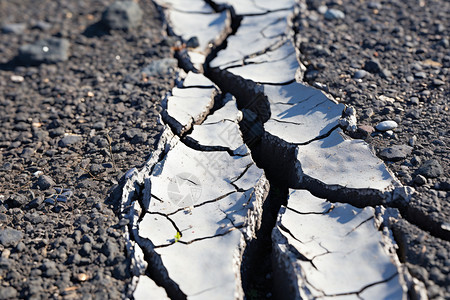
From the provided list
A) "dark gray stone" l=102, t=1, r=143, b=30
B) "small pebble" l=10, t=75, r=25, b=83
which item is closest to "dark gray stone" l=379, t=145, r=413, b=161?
"dark gray stone" l=102, t=1, r=143, b=30

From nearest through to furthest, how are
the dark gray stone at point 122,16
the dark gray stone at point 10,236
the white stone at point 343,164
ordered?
the dark gray stone at point 10,236 < the white stone at point 343,164 < the dark gray stone at point 122,16

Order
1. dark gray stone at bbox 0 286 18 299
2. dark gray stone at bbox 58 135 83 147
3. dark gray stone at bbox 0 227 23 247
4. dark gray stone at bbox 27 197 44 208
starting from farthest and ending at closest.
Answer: dark gray stone at bbox 58 135 83 147, dark gray stone at bbox 27 197 44 208, dark gray stone at bbox 0 227 23 247, dark gray stone at bbox 0 286 18 299

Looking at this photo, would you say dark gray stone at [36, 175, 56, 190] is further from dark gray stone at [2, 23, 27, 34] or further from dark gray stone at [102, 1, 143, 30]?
dark gray stone at [2, 23, 27, 34]

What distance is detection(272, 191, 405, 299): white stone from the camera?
86.5 inches

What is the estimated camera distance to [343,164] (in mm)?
2789

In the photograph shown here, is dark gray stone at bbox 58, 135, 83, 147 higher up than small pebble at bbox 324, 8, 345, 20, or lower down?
lower down

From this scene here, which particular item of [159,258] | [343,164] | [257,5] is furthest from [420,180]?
[257,5]

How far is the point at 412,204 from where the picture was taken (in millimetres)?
2523

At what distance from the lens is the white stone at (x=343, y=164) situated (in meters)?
2.66

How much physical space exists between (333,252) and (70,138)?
5.98 ft

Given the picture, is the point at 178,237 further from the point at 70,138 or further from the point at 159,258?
the point at 70,138

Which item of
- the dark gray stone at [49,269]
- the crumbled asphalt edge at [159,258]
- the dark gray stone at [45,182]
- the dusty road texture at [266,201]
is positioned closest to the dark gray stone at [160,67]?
the dusty road texture at [266,201]

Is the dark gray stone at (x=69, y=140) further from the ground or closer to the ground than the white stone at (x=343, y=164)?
closer to the ground

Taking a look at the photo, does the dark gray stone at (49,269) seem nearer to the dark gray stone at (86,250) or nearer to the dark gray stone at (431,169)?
the dark gray stone at (86,250)
